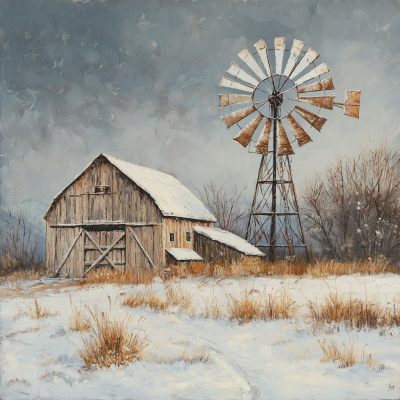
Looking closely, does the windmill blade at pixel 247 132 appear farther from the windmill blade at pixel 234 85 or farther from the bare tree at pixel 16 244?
the bare tree at pixel 16 244

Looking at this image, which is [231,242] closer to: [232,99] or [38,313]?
[232,99]

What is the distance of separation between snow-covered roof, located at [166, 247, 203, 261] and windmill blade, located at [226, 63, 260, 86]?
24.4ft

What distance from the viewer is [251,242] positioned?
766 inches

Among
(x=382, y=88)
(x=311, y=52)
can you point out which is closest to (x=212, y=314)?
(x=382, y=88)

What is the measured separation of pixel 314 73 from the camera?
14508 millimetres

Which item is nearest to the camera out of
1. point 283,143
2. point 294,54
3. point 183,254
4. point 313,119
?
point 294,54

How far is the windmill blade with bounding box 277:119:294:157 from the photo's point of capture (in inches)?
638

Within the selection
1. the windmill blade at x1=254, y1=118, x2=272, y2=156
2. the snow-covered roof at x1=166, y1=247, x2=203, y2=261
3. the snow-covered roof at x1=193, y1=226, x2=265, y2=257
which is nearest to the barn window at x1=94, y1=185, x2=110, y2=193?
the snow-covered roof at x1=166, y1=247, x2=203, y2=261

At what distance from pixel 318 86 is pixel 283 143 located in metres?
2.63

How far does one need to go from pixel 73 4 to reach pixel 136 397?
24.5ft

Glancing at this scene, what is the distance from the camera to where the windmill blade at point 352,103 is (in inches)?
484

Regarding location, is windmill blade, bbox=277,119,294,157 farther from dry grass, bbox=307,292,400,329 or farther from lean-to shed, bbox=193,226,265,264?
dry grass, bbox=307,292,400,329

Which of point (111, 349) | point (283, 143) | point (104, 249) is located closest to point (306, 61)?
point (283, 143)

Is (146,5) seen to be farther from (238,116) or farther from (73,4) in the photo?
(238,116)
